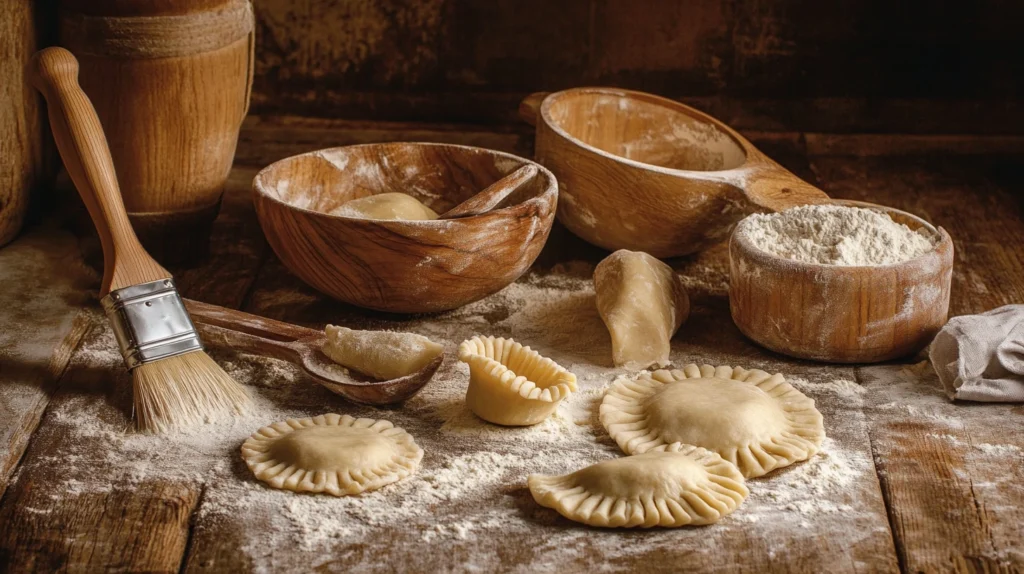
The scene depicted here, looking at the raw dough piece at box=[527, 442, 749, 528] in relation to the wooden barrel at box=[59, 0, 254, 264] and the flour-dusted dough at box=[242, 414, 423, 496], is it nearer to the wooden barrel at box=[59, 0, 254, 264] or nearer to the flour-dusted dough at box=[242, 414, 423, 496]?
the flour-dusted dough at box=[242, 414, 423, 496]

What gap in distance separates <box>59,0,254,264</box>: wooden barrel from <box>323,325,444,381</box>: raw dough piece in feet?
2.04

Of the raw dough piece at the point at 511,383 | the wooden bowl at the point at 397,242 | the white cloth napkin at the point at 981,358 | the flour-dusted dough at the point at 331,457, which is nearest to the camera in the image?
the flour-dusted dough at the point at 331,457

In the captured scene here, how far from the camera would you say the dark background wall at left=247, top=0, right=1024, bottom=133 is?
9.27 feet

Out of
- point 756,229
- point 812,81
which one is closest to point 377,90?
point 812,81

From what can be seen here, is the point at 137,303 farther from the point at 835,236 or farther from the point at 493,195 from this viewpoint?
the point at 835,236

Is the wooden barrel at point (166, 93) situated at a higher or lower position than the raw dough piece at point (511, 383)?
higher

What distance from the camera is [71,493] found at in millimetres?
1412

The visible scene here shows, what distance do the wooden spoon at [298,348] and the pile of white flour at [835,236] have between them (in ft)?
2.06

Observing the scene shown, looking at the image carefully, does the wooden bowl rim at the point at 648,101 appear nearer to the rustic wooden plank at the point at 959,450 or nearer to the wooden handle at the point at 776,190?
the wooden handle at the point at 776,190

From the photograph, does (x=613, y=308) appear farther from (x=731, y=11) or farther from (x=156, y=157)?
(x=731, y=11)

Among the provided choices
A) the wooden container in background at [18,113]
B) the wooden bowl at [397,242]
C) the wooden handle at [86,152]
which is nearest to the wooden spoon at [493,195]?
the wooden bowl at [397,242]

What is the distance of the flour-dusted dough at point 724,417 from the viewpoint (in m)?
1.49

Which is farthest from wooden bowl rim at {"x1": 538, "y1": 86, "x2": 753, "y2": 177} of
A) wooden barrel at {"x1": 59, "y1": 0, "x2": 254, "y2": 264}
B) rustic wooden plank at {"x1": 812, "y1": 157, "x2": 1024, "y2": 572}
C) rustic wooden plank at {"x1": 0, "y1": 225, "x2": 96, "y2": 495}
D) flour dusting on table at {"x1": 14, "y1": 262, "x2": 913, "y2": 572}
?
rustic wooden plank at {"x1": 0, "y1": 225, "x2": 96, "y2": 495}

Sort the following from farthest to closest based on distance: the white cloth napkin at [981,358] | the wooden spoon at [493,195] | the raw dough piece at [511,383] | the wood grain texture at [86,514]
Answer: the wooden spoon at [493,195]
the white cloth napkin at [981,358]
the raw dough piece at [511,383]
the wood grain texture at [86,514]
